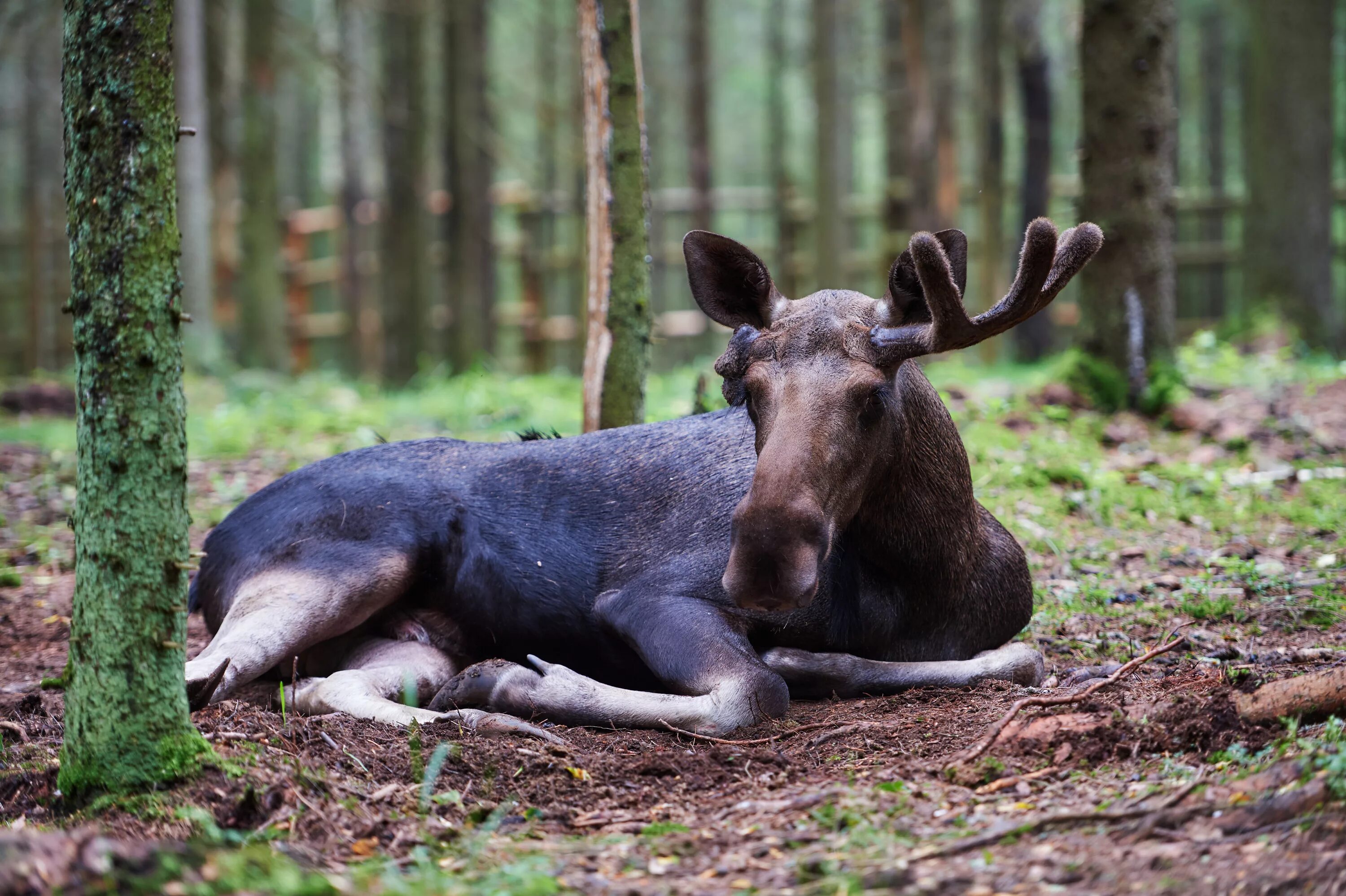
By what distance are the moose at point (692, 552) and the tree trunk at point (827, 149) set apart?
10.5 m

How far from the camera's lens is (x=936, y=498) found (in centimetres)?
465

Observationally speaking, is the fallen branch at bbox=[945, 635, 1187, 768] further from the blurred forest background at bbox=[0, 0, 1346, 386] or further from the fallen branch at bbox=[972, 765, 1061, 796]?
the blurred forest background at bbox=[0, 0, 1346, 386]

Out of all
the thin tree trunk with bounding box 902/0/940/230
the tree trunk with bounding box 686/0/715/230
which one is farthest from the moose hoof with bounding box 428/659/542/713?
the tree trunk with bounding box 686/0/715/230

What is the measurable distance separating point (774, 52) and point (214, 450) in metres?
17.6

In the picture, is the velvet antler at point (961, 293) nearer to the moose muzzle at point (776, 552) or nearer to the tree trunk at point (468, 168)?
the moose muzzle at point (776, 552)

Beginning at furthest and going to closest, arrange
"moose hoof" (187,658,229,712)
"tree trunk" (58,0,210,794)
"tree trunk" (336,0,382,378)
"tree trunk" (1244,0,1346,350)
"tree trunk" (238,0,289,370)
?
"tree trunk" (336,0,382,378), "tree trunk" (238,0,289,370), "tree trunk" (1244,0,1346,350), "moose hoof" (187,658,229,712), "tree trunk" (58,0,210,794)

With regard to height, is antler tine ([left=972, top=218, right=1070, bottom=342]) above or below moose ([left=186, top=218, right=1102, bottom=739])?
above

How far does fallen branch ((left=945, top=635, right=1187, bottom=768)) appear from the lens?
3.47 metres

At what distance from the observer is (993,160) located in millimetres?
16500

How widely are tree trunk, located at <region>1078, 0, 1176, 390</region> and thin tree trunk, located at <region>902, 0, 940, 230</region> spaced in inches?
268

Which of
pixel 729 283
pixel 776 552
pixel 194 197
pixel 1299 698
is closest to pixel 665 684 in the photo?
pixel 776 552

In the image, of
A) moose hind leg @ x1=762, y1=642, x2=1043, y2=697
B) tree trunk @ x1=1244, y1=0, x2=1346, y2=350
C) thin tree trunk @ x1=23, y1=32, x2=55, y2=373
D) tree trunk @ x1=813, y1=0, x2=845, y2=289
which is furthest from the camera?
thin tree trunk @ x1=23, y1=32, x2=55, y2=373

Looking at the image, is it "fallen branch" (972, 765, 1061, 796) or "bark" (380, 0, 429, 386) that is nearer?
"fallen branch" (972, 765, 1061, 796)

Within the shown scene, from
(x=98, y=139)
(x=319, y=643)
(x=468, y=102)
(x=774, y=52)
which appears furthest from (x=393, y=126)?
(x=98, y=139)
